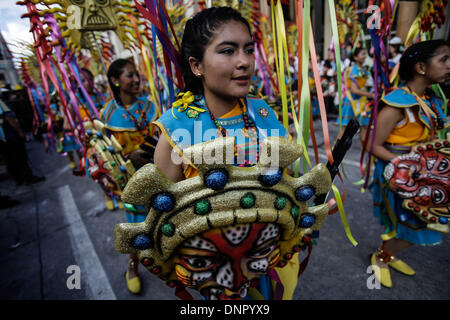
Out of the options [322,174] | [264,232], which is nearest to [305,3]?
[322,174]

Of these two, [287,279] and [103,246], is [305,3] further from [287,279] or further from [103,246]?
[103,246]

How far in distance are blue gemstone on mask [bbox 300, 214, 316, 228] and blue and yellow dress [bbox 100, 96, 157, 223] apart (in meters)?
1.63

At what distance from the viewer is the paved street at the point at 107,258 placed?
1.92 m

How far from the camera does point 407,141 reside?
1.73 meters

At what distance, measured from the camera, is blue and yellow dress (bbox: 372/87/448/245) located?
5.39ft

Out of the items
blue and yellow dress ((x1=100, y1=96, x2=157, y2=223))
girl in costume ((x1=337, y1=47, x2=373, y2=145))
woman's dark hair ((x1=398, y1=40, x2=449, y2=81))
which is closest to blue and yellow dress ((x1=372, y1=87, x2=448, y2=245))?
woman's dark hair ((x1=398, y1=40, x2=449, y2=81))

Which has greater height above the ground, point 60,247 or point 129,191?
point 129,191

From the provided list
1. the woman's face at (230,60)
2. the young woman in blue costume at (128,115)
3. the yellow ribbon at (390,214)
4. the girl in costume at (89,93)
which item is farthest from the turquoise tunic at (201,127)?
the girl in costume at (89,93)

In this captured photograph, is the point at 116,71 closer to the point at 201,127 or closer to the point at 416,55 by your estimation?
the point at 201,127

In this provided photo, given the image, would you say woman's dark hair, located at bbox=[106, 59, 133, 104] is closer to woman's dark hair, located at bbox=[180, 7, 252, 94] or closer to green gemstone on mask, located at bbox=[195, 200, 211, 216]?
woman's dark hair, located at bbox=[180, 7, 252, 94]

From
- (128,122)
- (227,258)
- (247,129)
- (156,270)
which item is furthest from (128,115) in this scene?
(227,258)

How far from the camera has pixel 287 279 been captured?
1.20 meters
